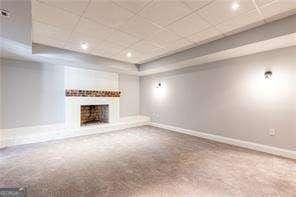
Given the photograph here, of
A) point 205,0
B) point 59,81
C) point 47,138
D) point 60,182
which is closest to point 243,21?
point 205,0

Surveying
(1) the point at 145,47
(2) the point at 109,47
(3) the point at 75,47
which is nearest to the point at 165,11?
(1) the point at 145,47

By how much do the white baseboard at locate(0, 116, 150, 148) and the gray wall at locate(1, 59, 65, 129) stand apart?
0.49ft

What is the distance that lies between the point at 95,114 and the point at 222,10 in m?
5.35

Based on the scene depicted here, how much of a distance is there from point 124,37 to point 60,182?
292 centimetres

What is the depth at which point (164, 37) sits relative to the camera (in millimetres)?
3551

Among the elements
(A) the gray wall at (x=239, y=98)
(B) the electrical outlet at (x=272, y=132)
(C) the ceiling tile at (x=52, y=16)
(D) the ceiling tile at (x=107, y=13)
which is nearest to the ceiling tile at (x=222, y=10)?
(D) the ceiling tile at (x=107, y=13)

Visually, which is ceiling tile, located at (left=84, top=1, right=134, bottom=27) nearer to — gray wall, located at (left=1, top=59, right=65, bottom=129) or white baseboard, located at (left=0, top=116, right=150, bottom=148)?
gray wall, located at (left=1, top=59, right=65, bottom=129)

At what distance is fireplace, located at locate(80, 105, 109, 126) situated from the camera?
5992 mm

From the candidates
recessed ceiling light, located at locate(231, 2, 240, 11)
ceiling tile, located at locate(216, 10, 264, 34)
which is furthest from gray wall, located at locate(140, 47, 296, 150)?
recessed ceiling light, located at locate(231, 2, 240, 11)

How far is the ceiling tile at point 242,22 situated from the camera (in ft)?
8.65

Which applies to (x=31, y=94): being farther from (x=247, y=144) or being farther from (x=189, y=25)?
(x=247, y=144)

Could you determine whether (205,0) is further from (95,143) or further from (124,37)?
(95,143)

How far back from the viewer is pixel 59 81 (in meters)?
4.96

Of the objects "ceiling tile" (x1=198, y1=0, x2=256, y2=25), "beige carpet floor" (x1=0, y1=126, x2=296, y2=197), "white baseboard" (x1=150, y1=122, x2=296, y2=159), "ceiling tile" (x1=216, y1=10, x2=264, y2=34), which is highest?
"ceiling tile" (x1=198, y1=0, x2=256, y2=25)
